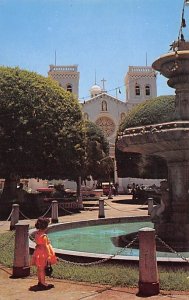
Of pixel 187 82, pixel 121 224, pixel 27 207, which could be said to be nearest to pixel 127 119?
pixel 27 207

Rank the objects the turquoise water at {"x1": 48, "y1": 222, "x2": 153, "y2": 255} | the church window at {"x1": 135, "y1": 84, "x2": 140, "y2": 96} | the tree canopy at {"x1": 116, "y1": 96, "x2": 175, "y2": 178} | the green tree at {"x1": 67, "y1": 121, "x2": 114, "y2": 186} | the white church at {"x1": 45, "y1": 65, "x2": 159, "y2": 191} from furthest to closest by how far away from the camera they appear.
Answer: the church window at {"x1": 135, "y1": 84, "x2": 140, "y2": 96}
the white church at {"x1": 45, "y1": 65, "x2": 159, "y2": 191}
the green tree at {"x1": 67, "y1": 121, "x2": 114, "y2": 186}
the tree canopy at {"x1": 116, "y1": 96, "x2": 175, "y2": 178}
the turquoise water at {"x1": 48, "y1": 222, "x2": 153, "y2": 255}

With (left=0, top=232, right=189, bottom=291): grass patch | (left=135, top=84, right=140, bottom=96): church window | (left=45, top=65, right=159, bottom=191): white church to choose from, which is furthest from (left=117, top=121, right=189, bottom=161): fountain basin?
(left=135, top=84, right=140, bottom=96): church window

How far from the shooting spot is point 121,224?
14.6 meters

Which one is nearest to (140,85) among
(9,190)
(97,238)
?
(9,190)

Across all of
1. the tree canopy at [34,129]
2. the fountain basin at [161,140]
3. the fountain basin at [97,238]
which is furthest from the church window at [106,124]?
the fountain basin at [161,140]

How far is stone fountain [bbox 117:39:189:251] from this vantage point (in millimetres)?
9227

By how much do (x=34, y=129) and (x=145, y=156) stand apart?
46.0 feet

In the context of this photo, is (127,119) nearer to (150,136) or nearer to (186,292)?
(150,136)

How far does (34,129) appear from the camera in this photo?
73.5ft

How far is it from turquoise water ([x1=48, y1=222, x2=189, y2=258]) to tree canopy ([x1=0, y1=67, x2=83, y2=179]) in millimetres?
9104

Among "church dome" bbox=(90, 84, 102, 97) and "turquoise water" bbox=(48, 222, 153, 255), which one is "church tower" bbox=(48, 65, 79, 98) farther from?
"turquoise water" bbox=(48, 222, 153, 255)

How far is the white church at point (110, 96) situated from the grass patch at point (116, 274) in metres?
58.6

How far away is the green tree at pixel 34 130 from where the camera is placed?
2197 centimetres

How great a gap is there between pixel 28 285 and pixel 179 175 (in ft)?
15.8
